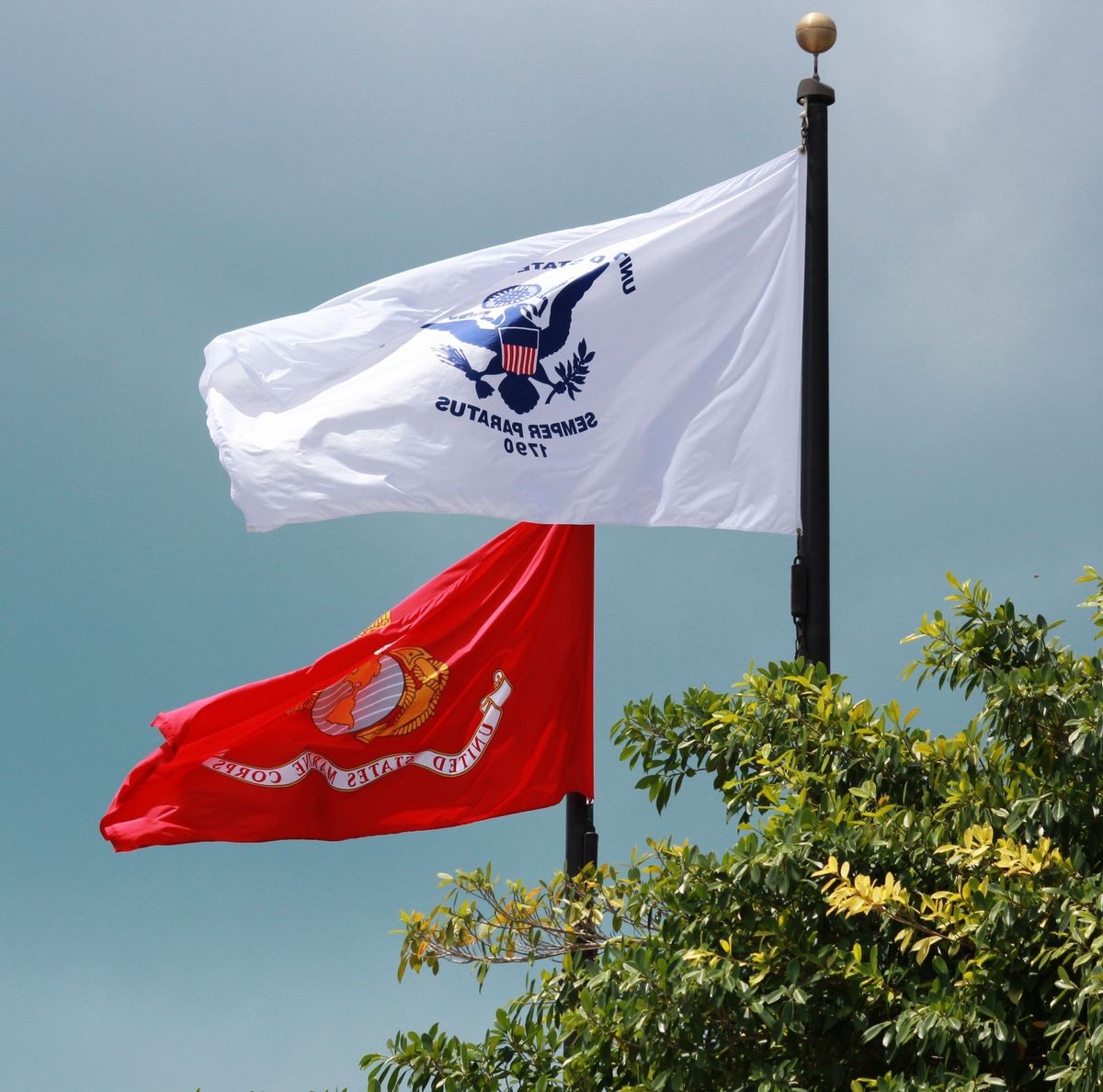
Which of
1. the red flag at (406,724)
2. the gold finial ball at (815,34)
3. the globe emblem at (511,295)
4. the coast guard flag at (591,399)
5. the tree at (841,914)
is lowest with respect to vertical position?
the tree at (841,914)

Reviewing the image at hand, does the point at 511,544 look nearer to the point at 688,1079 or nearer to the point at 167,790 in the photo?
the point at 167,790

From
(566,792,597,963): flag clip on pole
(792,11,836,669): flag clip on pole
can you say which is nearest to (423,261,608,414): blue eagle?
(792,11,836,669): flag clip on pole

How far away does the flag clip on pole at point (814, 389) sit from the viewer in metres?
10.0

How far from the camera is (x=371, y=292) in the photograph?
40.6 feet

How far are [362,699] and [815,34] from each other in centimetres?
508

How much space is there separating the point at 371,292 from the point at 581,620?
2.62 m

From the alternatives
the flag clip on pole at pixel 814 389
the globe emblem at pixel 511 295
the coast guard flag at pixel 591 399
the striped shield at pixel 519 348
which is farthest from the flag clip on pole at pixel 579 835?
the globe emblem at pixel 511 295

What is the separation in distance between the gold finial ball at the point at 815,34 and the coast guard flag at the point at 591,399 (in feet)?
2.16

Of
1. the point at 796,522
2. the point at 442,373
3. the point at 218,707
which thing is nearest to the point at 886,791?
the point at 796,522

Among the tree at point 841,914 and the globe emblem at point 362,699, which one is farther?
the globe emblem at point 362,699

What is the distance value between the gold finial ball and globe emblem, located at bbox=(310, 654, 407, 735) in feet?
15.4

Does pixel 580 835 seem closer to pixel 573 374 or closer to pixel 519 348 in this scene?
pixel 573 374

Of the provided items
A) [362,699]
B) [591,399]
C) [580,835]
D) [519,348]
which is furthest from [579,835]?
[519,348]

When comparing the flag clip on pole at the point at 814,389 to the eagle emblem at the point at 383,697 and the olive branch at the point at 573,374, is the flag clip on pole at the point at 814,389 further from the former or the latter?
the eagle emblem at the point at 383,697
